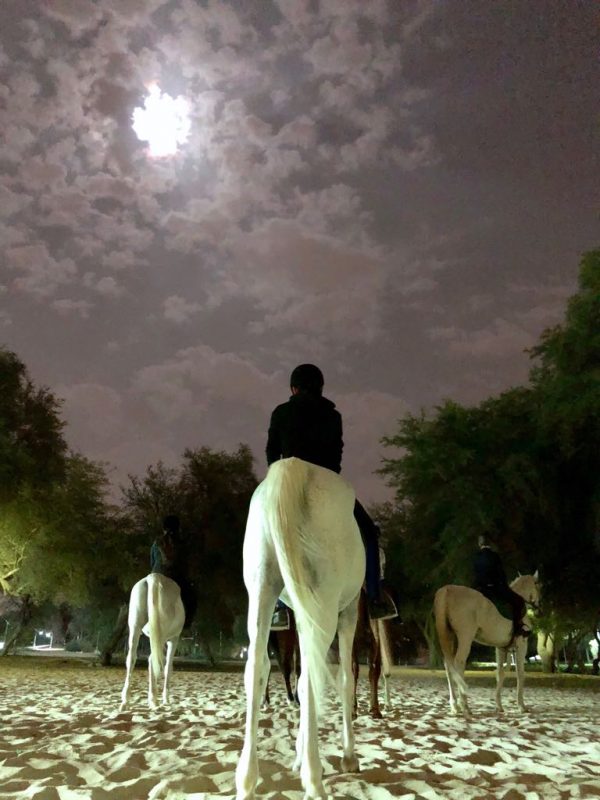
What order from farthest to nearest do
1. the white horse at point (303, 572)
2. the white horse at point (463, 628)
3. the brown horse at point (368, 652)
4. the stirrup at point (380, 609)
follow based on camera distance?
1. the white horse at point (463, 628)
2. the brown horse at point (368, 652)
3. the stirrup at point (380, 609)
4. the white horse at point (303, 572)

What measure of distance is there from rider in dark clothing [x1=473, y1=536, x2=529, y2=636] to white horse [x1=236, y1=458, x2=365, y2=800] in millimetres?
6840

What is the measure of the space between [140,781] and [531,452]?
16.9 meters

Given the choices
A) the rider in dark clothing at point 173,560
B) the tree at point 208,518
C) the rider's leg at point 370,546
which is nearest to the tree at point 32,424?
the tree at point 208,518

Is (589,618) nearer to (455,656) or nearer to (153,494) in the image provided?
(455,656)

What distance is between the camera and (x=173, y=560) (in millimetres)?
10086

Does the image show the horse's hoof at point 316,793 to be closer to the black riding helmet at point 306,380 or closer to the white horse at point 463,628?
the black riding helmet at point 306,380

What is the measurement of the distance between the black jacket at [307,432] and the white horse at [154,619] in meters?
5.32

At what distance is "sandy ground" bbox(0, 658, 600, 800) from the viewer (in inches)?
141

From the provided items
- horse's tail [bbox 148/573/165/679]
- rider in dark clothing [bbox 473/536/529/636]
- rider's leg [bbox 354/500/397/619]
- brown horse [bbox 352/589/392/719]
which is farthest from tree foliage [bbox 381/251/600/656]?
rider's leg [bbox 354/500/397/619]

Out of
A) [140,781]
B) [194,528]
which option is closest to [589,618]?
[194,528]

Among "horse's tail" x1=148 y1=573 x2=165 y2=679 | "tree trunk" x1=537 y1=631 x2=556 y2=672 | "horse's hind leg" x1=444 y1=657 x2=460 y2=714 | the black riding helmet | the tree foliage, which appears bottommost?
"tree trunk" x1=537 y1=631 x2=556 y2=672

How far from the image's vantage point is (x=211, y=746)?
16.2 feet

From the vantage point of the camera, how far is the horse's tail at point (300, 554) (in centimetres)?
343

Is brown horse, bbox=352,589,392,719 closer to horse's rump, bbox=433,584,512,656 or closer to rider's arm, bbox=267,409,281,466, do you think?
horse's rump, bbox=433,584,512,656
